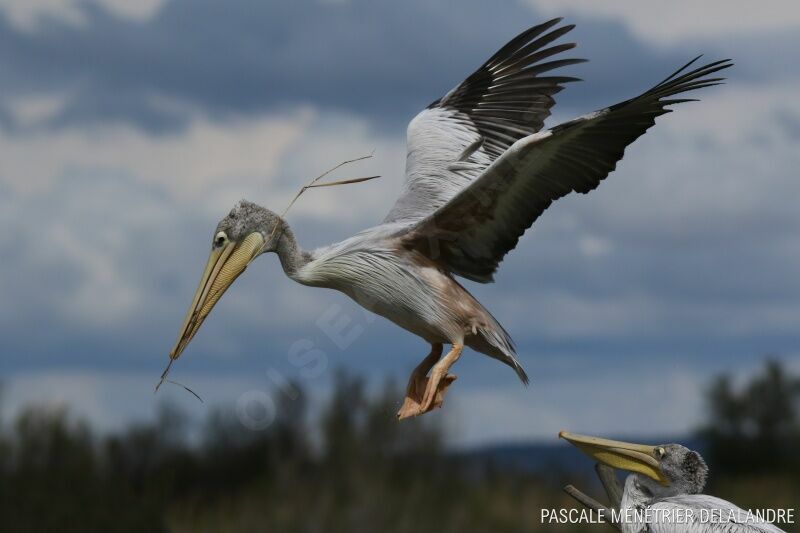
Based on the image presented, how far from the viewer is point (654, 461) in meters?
5.87

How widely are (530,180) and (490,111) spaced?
2237 millimetres

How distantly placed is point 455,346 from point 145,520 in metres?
9.97

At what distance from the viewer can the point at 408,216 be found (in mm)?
6832

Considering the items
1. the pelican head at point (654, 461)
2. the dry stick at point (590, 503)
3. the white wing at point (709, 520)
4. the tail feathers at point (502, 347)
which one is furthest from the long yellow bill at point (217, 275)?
the white wing at point (709, 520)

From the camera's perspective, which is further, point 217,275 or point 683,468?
point 217,275

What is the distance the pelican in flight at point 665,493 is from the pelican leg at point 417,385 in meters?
0.90

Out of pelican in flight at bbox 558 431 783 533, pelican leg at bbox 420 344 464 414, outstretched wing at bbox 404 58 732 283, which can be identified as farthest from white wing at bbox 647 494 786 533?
outstretched wing at bbox 404 58 732 283

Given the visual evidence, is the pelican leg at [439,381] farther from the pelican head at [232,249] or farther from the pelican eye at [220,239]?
the pelican eye at [220,239]

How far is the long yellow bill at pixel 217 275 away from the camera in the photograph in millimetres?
6348

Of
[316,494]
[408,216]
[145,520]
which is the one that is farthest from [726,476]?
[408,216]

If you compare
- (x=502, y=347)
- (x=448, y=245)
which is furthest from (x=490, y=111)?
(x=502, y=347)

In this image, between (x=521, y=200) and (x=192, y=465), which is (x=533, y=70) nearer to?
(x=521, y=200)

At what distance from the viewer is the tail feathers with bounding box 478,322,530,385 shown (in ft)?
20.8

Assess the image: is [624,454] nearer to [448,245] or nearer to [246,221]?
[448,245]
